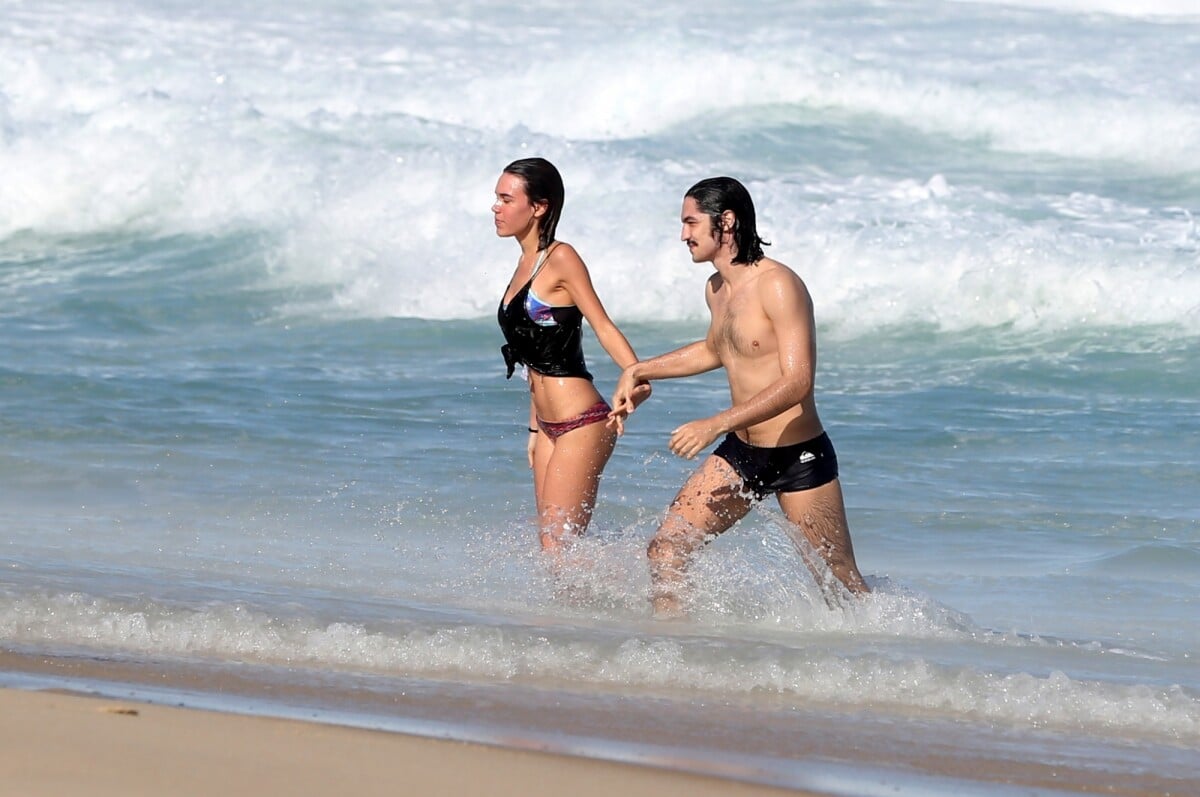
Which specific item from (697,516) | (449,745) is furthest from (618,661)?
(449,745)

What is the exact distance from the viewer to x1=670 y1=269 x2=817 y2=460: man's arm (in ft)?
17.4

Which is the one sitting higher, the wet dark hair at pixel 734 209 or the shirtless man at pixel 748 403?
the wet dark hair at pixel 734 209

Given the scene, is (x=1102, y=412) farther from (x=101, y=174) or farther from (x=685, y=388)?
(x=101, y=174)

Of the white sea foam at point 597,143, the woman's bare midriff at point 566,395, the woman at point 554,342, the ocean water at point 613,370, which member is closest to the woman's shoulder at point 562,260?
the woman at point 554,342

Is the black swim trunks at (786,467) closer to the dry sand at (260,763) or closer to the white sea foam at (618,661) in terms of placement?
the white sea foam at (618,661)

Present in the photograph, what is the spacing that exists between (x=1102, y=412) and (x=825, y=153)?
28.8 ft

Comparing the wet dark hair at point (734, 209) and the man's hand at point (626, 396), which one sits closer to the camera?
the wet dark hair at point (734, 209)

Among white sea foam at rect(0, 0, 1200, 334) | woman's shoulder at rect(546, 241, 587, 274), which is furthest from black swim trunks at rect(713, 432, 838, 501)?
white sea foam at rect(0, 0, 1200, 334)

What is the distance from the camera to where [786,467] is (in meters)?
5.60

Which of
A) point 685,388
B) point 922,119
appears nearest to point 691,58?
point 922,119

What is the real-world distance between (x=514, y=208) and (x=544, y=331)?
426 mm

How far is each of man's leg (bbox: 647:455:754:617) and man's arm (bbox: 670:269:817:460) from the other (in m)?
0.36

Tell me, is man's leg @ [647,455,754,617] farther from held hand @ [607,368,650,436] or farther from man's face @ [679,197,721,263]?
man's face @ [679,197,721,263]

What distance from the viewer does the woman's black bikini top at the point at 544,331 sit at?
18.9ft
